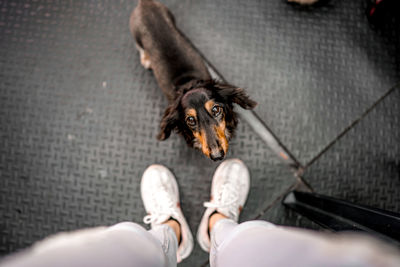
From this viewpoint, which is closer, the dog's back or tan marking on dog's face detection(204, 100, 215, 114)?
tan marking on dog's face detection(204, 100, 215, 114)

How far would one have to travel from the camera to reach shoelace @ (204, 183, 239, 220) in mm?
1729

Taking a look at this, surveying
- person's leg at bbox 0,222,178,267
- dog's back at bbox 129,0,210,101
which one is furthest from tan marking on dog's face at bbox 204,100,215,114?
person's leg at bbox 0,222,178,267

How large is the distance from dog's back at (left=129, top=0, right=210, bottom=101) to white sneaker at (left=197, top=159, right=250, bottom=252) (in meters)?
0.63

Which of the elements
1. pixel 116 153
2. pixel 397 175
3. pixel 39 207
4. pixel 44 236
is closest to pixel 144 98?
pixel 116 153

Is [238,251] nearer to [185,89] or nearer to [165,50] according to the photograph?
[185,89]

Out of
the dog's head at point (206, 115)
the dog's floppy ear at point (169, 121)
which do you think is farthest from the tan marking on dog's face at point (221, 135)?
the dog's floppy ear at point (169, 121)

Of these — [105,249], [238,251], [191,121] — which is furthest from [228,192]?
[105,249]

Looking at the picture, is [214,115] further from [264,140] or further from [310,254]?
[310,254]

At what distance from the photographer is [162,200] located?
68.1 inches

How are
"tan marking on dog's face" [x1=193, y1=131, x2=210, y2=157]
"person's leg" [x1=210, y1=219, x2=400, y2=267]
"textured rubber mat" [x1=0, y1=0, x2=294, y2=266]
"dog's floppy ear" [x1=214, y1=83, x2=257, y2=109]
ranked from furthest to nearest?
1. "textured rubber mat" [x1=0, y1=0, x2=294, y2=266]
2. "dog's floppy ear" [x1=214, y1=83, x2=257, y2=109]
3. "tan marking on dog's face" [x1=193, y1=131, x2=210, y2=157]
4. "person's leg" [x1=210, y1=219, x2=400, y2=267]

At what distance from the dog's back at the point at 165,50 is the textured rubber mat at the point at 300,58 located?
286 mm

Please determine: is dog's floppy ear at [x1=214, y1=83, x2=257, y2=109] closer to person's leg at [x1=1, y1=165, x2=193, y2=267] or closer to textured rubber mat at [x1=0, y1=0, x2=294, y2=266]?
textured rubber mat at [x1=0, y1=0, x2=294, y2=266]

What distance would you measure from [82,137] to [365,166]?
204 cm

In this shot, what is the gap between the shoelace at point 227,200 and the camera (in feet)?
5.67
